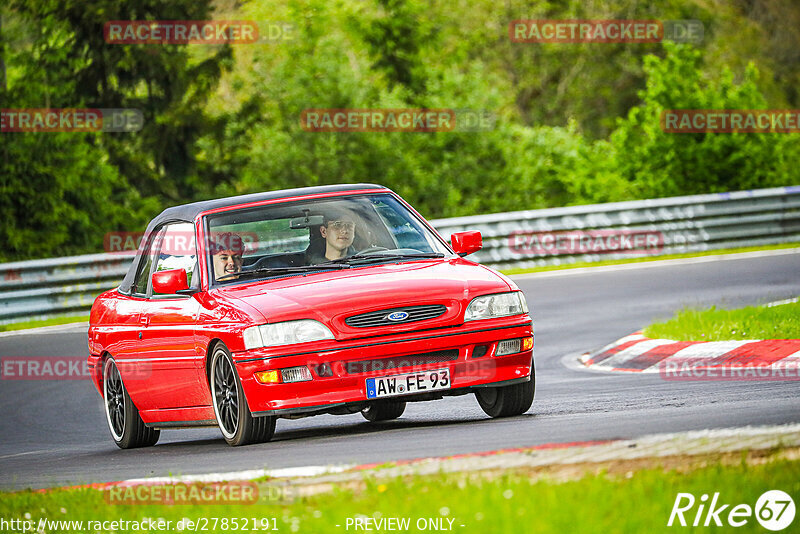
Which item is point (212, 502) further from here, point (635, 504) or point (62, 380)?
point (62, 380)

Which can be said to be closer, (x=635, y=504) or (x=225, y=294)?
(x=635, y=504)

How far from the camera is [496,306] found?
8.66 m

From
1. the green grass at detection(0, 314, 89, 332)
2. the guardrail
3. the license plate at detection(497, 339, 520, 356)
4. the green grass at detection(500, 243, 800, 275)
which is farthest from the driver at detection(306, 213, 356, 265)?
the green grass at detection(500, 243, 800, 275)

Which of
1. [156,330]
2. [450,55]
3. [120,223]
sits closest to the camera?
[156,330]

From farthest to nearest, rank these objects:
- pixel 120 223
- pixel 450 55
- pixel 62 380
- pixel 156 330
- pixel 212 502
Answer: pixel 450 55, pixel 120 223, pixel 62 380, pixel 156 330, pixel 212 502

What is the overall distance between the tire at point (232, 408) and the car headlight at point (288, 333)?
0.99 feet

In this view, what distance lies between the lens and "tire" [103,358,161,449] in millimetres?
10266

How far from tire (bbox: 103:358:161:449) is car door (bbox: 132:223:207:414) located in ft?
0.73

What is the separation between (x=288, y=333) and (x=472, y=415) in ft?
6.68

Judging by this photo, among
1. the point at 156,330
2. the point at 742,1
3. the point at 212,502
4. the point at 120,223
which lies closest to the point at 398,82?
the point at 120,223

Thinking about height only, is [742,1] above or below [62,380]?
above

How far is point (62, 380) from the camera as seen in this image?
14.7m

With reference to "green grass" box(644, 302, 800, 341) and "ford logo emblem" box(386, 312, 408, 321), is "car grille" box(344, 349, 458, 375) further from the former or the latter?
"green grass" box(644, 302, 800, 341)

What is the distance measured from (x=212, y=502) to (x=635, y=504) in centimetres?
191
